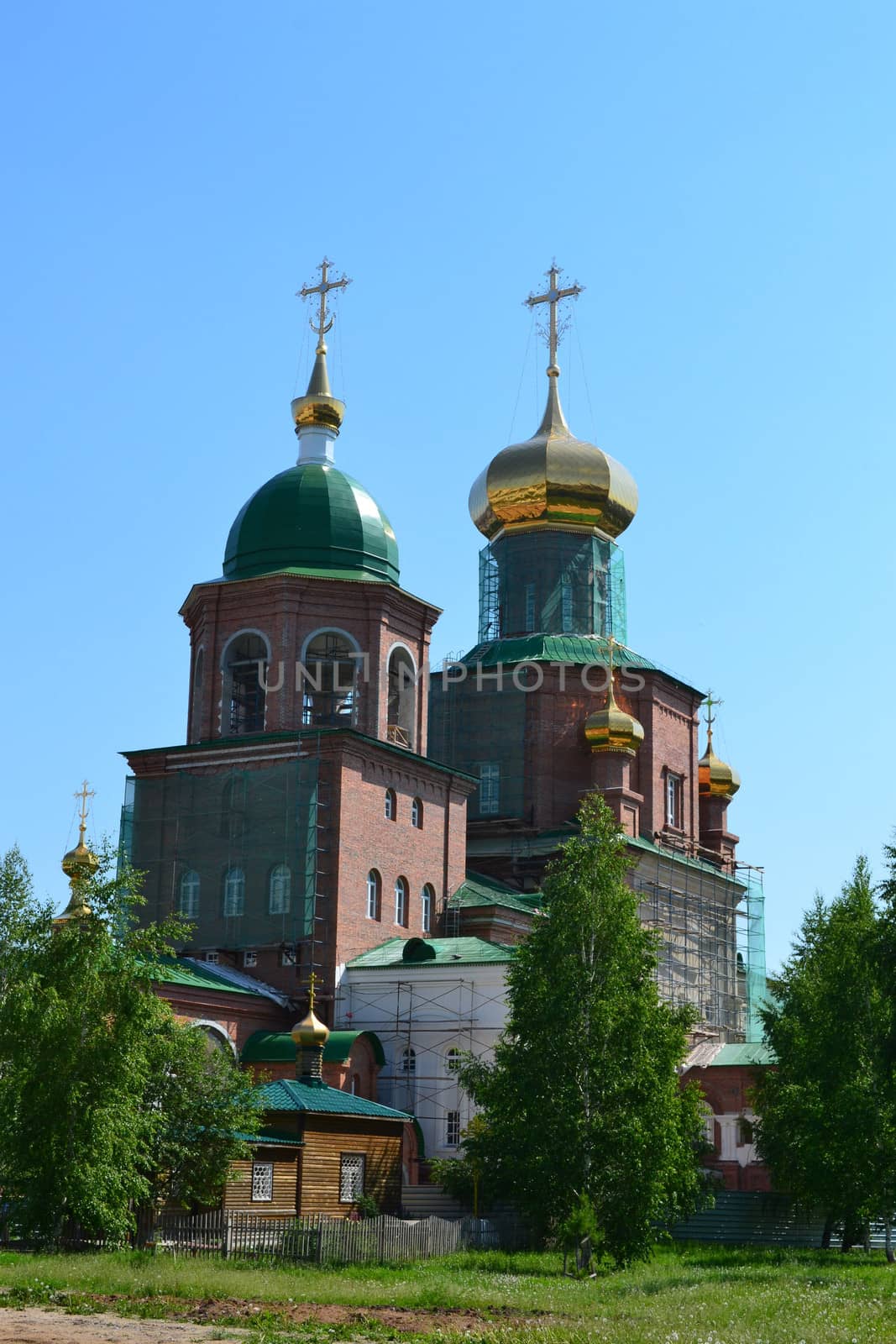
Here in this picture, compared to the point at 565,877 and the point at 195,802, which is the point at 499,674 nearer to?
the point at 195,802

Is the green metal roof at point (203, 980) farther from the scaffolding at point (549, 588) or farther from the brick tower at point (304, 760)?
the scaffolding at point (549, 588)

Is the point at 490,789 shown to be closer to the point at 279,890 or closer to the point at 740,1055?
the point at 740,1055

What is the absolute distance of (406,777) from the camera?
133 ft

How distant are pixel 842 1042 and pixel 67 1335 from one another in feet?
59.1

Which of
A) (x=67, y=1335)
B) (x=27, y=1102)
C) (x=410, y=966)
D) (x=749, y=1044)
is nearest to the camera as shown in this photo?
(x=67, y=1335)

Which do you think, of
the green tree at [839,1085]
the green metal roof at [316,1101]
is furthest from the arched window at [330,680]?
the green tree at [839,1085]

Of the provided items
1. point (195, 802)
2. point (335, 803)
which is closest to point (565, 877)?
point (335, 803)

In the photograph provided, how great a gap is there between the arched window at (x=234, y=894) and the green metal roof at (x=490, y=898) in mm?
5272

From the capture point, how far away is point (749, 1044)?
148ft

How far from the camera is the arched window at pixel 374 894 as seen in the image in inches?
1529

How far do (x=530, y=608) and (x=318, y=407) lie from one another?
9.74 metres

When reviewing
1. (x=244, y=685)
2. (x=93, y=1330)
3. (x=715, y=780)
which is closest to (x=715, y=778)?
(x=715, y=780)

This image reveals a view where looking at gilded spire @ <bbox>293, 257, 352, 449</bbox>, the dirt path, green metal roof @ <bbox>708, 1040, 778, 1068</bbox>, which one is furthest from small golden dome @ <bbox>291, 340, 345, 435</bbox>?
the dirt path

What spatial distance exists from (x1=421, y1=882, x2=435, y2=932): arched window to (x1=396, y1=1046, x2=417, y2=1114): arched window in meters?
4.09
